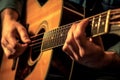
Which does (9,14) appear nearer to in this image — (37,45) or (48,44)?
(37,45)

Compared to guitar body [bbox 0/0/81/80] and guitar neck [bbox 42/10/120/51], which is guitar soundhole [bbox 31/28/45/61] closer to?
guitar body [bbox 0/0/81/80]

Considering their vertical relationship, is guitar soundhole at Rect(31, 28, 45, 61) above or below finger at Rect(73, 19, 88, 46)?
below

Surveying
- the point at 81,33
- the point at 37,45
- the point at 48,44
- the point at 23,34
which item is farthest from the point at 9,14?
the point at 81,33

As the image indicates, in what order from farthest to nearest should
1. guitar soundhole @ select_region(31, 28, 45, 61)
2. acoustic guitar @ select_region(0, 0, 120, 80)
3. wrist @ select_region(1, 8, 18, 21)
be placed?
wrist @ select_region(1, 8, 18, 21) < guitar soundhole @ select_region(31, 28, 45, 61) < acoustic guitar @ select_region(0, 0, 120, 80)

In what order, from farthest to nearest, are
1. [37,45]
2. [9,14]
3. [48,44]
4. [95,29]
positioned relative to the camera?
[9,14] → [37,45] → [48,44] → [95,29]

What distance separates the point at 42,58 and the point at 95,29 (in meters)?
0.37

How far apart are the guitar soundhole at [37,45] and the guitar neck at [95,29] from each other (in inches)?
4.1

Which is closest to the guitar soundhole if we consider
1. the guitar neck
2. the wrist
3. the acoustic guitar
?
the acoustic guitar

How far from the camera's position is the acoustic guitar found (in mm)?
1126

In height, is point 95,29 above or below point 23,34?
above

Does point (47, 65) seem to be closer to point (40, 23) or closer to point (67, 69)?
point (67, 69)

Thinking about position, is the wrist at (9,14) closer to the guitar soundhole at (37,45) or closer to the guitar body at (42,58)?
the guitar body at (42,58)

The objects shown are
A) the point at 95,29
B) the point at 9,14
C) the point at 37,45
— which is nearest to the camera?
the point at 95,29

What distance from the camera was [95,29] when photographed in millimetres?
957
